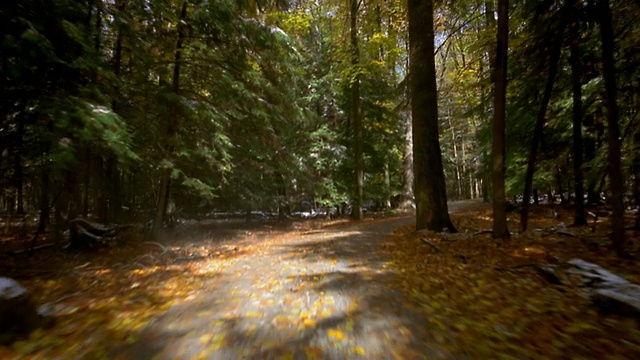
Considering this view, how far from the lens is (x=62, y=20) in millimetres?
4926

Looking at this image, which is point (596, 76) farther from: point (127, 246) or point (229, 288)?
point (127, 246)

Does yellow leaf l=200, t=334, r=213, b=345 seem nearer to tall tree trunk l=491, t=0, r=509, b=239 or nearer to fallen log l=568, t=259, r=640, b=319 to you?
fallen log l=568, t=259, r=640, b=319

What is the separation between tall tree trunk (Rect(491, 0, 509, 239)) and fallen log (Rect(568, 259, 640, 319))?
2.84 metres

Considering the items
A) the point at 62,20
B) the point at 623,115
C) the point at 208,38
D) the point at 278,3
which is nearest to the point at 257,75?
the point at 208,38

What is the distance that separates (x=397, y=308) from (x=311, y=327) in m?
1.18

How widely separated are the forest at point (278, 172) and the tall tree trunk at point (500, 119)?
4 centimetres

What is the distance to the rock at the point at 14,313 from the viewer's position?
3109 millimetres

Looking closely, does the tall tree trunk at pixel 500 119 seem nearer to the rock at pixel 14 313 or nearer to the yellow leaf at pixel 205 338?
the yellow leaf at pixel 205 338

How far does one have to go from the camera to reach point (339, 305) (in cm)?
426

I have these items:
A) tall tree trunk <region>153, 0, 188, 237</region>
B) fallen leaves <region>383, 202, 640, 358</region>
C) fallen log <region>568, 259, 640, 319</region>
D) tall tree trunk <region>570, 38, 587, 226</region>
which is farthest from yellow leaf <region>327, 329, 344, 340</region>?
tall tree trunk <region>570, 38, 587, 226</region>

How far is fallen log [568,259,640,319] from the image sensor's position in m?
3.33

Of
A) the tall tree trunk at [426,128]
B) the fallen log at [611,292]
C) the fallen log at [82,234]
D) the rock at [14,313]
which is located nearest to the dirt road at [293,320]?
the rock at [14,313]

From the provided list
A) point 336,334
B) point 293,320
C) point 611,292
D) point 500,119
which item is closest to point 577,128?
point 500,119

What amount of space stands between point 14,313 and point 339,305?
11.5 feet
